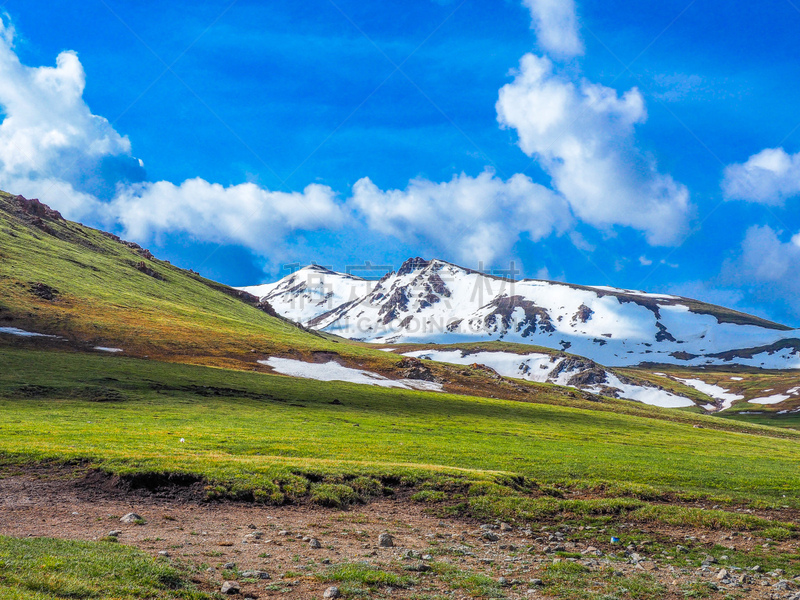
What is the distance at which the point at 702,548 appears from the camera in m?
15.9

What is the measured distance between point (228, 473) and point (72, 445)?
12.0 meters

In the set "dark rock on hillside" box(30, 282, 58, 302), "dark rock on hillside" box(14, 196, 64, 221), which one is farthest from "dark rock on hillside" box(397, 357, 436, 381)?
"dark rock on hillside" box(14, 196, 64, 221)

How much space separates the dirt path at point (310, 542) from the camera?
38.8 ft

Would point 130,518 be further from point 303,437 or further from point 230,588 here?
point 303,437

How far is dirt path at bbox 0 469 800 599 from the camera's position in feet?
38.8

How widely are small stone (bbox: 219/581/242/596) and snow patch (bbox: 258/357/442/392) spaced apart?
79389 mm

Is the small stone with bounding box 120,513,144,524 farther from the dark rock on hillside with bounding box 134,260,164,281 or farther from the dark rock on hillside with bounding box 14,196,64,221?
the dark rock on hillside with bounding box 14,196,64,221

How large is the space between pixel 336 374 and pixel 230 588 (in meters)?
85.2

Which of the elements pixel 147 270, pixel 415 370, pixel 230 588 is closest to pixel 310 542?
pixel 230 588

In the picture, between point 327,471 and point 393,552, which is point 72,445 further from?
point 393,552

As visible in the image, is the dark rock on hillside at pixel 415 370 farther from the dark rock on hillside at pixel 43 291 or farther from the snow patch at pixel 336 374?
the dark rock on hillside at pixel 43 291

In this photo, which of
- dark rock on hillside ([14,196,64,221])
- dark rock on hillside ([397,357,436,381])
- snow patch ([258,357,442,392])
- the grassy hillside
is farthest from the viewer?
dark rock on hillside ([14,196,64,221])

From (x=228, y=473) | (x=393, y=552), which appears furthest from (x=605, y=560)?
(x=228, y=473)

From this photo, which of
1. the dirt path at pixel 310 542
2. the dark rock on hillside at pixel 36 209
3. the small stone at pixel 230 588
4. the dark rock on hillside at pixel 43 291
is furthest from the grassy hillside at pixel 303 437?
the dark rock on hillside at pixel 36 209
